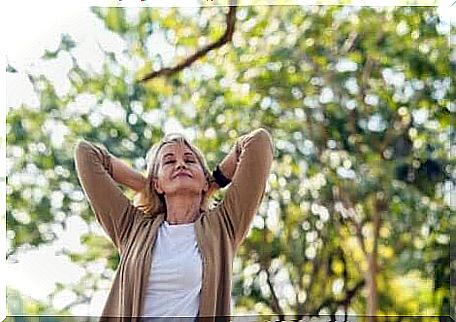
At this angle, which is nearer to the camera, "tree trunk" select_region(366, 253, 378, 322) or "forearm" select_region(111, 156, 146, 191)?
"forearm" select_region(111, 156, 146, 191)

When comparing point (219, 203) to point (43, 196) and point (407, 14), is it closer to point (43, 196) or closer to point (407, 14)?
point (43, 196)

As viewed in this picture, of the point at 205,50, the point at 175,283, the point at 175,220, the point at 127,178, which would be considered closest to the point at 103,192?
the point at 127,178

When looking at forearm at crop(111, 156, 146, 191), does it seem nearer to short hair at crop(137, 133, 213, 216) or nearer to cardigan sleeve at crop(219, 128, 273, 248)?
short hair at crop(137, 133, 213, 216)

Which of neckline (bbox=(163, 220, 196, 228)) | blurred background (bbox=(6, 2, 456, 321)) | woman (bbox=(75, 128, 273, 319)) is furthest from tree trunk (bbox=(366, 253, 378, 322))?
neckline (bbox=(163, 220, 196, 228))

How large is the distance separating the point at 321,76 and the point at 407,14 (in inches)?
14.8

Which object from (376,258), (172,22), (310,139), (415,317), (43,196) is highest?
(172,22)

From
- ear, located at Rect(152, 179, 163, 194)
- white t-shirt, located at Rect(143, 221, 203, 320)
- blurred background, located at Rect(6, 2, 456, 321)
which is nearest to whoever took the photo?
white t-shirt, located at Rect(143, 221, 203, 320)

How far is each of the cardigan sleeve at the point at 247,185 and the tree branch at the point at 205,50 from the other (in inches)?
30.3

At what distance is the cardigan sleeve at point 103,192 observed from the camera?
2295 millimetres

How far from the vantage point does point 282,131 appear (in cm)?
305

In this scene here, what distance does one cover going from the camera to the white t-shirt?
7.35 feet

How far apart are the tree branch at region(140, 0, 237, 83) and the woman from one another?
0.66 metres

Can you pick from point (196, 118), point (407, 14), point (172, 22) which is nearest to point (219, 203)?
point (196, 118)

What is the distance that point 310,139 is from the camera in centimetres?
305
